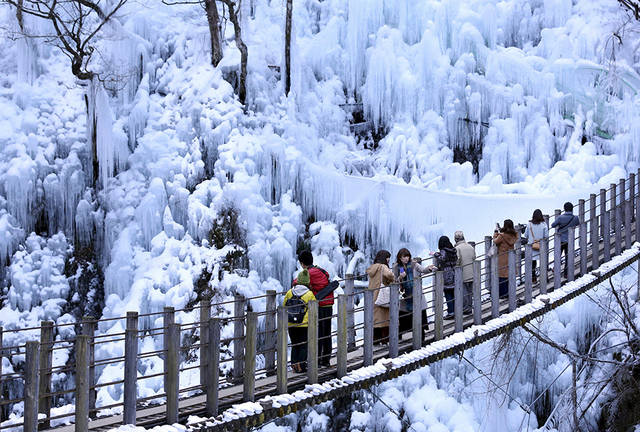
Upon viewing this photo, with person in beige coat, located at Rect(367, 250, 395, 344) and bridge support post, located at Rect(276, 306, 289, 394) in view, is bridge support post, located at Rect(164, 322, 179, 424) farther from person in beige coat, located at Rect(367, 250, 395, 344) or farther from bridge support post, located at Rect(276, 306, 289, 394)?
person in beige coat, located at Rect(367, 250, 395, 344)

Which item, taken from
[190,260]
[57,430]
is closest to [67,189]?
[190,260]

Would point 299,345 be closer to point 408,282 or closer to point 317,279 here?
point 317,279

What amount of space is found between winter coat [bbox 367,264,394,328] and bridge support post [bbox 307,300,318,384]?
3.13 ft

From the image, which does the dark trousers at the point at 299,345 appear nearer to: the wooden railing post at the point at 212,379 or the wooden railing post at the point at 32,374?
the wooden railing post at the point at 212,379

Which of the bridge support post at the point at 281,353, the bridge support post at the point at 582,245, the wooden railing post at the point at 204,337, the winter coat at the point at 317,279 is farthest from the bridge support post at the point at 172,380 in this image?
the bridge support post at the point at 582,245

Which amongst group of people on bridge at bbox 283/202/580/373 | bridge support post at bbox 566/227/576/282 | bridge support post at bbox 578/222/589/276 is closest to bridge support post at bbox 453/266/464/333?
group of people on bridge at bbox 283/202/580/373

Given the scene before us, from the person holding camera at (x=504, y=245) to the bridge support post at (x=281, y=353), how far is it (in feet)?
12.7

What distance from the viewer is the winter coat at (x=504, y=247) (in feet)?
33.6

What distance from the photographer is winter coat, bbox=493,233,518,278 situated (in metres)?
10.2

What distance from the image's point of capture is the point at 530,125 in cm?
1744

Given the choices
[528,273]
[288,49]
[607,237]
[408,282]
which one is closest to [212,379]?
[408,282]

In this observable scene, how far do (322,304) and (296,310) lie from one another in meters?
0.37

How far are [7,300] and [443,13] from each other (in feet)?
34.3

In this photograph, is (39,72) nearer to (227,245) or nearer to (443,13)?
(227,245)
